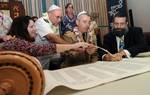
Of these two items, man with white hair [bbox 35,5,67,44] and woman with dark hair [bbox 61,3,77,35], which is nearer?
man with white hair [bbox 35,5,67,44]

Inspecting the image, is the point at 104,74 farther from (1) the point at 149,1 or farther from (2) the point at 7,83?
(1) the point at 149,1

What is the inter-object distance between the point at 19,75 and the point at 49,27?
245 centimetres

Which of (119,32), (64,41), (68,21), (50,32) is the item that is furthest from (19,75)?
(68,21)

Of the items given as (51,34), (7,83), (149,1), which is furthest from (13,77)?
(149,1)

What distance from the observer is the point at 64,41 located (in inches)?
101

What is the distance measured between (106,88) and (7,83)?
40 centimetres

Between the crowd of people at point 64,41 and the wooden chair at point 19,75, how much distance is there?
0.91 metres

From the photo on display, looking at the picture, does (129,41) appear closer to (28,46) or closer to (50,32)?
(50,32)

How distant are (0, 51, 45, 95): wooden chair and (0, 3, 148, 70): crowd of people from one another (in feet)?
3.00

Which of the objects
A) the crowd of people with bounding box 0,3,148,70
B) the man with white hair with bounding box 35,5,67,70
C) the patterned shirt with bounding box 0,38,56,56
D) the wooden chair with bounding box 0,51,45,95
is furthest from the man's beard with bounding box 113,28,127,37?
the wooden chair with bounding box 0,51,45,95

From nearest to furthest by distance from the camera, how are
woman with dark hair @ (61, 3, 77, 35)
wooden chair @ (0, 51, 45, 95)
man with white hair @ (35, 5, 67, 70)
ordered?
wooden chair @ (0, 51, 45, 95) → man with white hair @ (35, 5, 67, 70) → woman with dark hair @ (61, 3, 77, 35)

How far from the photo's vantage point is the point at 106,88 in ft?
3.10

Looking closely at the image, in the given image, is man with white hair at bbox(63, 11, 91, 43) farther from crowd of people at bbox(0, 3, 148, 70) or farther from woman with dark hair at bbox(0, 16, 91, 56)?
woman with dark hair at bbox(0, 16, 91, 56)

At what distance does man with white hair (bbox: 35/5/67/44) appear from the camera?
280cm
